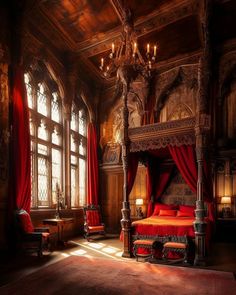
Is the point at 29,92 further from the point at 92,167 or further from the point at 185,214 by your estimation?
the point at 185,214

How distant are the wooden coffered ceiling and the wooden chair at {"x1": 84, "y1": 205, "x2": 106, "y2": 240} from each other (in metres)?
5.50

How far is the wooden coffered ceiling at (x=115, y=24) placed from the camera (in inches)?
293

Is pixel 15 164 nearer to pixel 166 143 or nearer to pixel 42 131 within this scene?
pixel 42 131

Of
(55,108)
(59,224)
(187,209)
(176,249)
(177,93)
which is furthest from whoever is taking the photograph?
(177,93)

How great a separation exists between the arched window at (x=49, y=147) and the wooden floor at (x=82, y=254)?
1.73m

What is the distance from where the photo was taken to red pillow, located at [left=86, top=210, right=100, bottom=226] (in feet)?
29.1

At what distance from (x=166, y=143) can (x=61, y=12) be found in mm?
4926

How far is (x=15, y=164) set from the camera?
265 inches

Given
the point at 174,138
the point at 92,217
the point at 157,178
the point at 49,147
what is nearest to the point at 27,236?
the point at 92,217

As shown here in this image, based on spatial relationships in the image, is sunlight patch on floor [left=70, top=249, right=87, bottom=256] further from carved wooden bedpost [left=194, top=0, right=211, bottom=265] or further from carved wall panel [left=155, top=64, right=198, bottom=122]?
carved wall panel [left=155, top=64, right=198, bottom=122]

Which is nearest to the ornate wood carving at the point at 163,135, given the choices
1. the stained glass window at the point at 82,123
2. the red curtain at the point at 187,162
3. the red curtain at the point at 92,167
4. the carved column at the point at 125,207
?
the carved column at the point at 125,207

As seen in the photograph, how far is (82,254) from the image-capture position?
6.45m

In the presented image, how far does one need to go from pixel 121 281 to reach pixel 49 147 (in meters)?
5.61

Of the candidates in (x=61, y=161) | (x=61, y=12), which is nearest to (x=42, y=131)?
(x=61, y=161)
